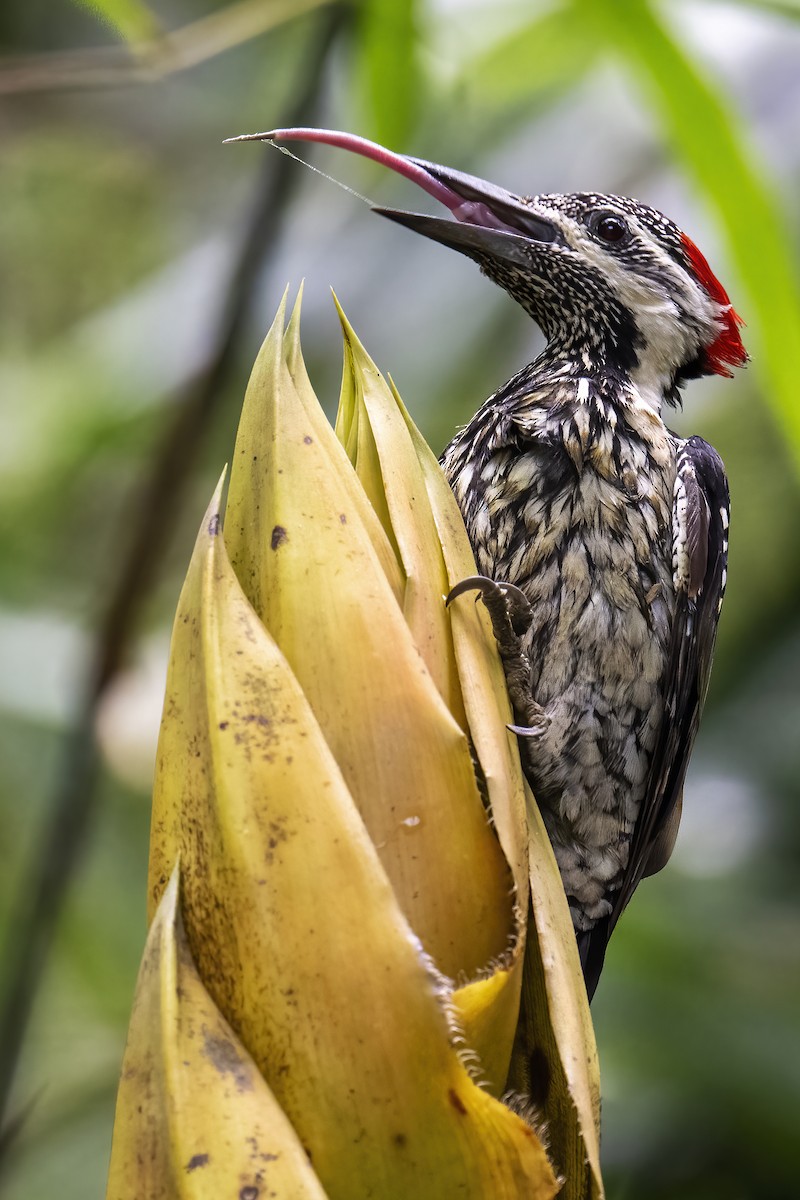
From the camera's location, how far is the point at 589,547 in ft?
5.92

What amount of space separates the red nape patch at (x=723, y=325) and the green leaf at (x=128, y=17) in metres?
1.00

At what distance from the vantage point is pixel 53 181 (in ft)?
13.1

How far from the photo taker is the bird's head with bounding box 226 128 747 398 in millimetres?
2006

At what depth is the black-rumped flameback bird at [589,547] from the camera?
71.3 inches

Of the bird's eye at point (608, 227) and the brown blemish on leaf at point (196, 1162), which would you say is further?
the bird's eye at point (608, 227)

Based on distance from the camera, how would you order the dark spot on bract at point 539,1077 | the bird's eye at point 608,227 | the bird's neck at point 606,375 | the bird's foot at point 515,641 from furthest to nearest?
the bird's eye at point 608,227
the bird's neck at point 606,375
the bird's foot at point 515,641
the dark spot on bract at point 539,1077

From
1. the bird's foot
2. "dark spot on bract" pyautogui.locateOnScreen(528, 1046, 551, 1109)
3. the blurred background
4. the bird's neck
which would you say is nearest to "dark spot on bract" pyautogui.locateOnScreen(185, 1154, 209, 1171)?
"dark spot on bract" pyautogui.locateOnScreen(528, 1046, 551, 1109)

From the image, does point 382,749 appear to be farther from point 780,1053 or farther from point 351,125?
point 351,125

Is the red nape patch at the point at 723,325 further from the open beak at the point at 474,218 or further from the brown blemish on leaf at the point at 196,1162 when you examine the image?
the brown blemish on leaf at the point at 196,1162

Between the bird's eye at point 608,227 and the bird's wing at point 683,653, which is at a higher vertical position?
the bird's eye at point 608,227

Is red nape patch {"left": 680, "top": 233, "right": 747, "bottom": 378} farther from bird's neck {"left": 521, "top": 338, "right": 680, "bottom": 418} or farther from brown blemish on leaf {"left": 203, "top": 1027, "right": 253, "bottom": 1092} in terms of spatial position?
brown blemish on leaf {"left": 203, "top": 1027, "right": 253, "bottom": 1092}

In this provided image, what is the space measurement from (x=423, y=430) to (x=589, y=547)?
104 cm

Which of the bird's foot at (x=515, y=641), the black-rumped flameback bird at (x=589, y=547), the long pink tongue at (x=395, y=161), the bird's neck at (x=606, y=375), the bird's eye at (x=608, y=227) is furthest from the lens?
the bird's eye at (x=608, y=227)

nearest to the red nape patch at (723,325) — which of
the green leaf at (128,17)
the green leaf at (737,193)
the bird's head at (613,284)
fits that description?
the bird's head at (613,284)
